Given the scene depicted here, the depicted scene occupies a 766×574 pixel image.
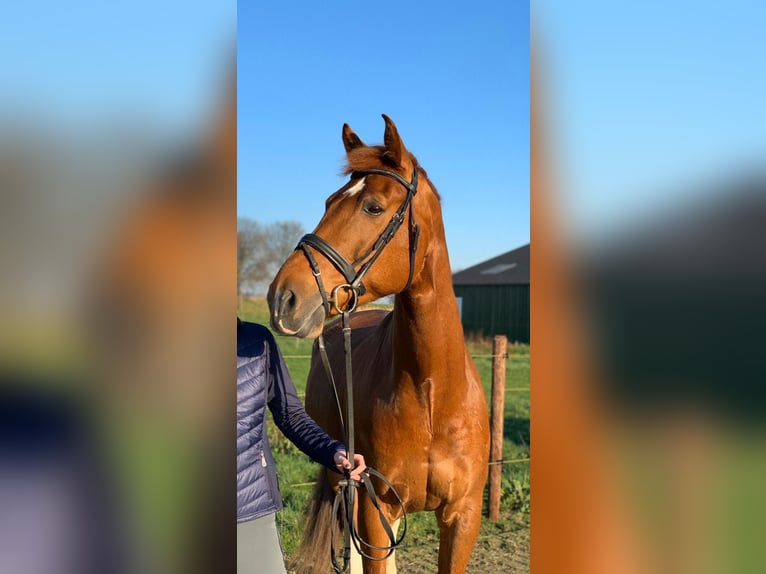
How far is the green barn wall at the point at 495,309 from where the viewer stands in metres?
19.9

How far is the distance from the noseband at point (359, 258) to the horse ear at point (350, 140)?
0.33 meters

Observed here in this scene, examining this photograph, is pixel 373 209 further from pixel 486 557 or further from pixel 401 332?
pixel 486 557

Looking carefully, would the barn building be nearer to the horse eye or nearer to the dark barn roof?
the dark barn roof

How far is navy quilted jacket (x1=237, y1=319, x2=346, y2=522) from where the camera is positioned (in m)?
1.80

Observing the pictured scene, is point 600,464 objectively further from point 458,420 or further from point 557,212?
point 458,420

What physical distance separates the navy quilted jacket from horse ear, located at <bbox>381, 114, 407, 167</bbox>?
0.91m

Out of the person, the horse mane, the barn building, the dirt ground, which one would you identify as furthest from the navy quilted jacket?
the barn building

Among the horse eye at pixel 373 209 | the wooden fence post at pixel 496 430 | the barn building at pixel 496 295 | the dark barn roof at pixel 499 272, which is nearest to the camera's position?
the horse eye at pixel 373 209

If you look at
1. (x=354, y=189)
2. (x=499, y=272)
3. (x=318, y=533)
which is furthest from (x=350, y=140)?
(x=499, y=272)

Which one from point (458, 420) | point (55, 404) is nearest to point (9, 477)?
point (55, 404)

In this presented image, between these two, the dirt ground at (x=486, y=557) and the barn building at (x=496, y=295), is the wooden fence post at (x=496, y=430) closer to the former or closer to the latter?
the dirt ground at (x=486, y=557)

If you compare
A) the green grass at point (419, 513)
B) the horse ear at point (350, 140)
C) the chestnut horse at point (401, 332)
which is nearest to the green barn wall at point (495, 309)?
the green grass at point (419, 513)

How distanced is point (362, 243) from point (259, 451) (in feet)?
2.79

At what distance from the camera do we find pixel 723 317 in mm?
770
